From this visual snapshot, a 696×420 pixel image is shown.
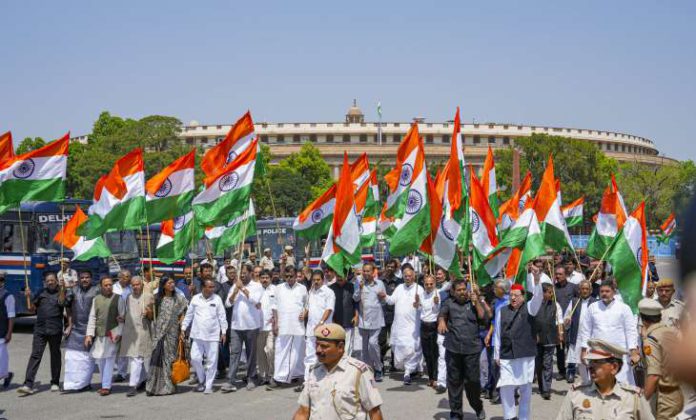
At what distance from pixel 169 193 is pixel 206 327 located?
9.44ft

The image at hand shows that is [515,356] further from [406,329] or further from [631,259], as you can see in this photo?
[406,329]

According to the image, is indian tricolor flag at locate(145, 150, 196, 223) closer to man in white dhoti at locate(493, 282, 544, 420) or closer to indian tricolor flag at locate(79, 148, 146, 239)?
indian tricolor flag at locate(79, 148, 146, 239)

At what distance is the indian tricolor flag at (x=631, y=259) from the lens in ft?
32.5

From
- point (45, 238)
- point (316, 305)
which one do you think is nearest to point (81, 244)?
point (45, 238)

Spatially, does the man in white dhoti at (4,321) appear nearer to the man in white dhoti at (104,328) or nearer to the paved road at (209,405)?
the paved road at (209,405)

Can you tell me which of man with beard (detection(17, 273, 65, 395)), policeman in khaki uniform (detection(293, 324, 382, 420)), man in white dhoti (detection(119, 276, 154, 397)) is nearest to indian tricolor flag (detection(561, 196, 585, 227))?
man in white dhoti (detection(119, 276, 154, 397))

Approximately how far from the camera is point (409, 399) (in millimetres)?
10406

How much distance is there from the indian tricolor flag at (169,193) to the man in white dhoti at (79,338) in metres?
1.72

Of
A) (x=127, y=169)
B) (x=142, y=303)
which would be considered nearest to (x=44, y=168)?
(x=127, y=169)

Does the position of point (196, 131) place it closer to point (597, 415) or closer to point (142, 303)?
point (142, 303)

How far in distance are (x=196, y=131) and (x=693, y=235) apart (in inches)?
4442

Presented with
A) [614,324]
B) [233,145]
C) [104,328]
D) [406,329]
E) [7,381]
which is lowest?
[7,381]

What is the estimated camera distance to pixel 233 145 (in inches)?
529

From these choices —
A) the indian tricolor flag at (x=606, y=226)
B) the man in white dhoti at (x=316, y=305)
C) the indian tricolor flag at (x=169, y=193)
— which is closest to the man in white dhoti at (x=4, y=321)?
the indian tricolor flag at (x=169, y=193)
